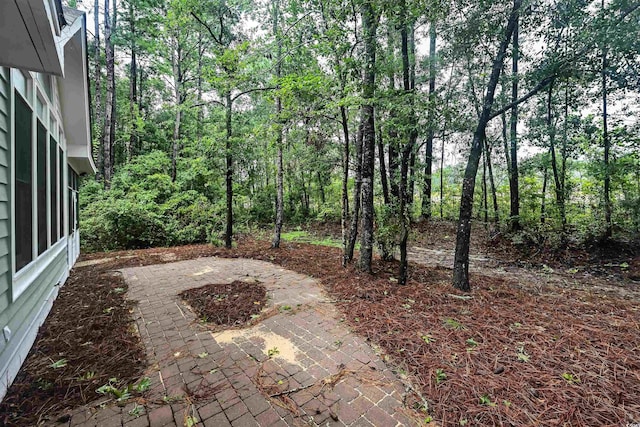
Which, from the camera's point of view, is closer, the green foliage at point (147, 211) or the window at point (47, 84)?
the window at point (47, 84)

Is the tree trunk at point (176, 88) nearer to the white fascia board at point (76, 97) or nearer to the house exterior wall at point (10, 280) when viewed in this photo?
the white fascia board at point (76, 97)

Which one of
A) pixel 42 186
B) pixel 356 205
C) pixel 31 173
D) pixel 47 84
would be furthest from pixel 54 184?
pixel 356 205

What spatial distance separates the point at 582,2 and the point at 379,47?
2927mm

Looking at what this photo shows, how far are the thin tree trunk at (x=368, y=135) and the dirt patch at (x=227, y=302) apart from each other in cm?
213

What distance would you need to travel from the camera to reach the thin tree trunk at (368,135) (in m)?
4.75

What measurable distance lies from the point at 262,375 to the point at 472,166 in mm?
4115

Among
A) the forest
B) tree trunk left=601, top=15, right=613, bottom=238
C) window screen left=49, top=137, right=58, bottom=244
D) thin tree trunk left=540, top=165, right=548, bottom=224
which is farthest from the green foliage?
tree trunk left=601, top=15, right=613, bottom=238

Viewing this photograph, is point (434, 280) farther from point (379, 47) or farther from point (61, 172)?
point (61, 172)

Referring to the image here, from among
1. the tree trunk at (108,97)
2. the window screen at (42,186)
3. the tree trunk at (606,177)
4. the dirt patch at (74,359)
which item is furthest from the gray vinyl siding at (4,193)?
the tree trunk at (606,177)

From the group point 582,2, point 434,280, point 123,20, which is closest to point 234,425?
point 434,280

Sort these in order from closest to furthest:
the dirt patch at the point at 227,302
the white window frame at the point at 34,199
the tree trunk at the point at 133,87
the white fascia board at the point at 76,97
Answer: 1. the white window frame at the point at 34,199
2. the dirt patch at the point at 227,302
3. the white fascia board at the point at 76,97
4. the tree trunk at the point at 133,87

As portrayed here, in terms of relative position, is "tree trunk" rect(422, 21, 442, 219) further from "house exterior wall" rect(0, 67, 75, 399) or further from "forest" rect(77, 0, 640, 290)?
"house exterior wall" rect(0, 67, 75, 399)

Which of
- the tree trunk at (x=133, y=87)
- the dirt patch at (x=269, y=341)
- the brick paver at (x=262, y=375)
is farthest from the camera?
the tree trunk at (x=133, y=87)

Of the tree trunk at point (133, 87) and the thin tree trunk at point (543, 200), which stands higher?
the tree trunk at point (133, 87)
